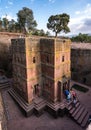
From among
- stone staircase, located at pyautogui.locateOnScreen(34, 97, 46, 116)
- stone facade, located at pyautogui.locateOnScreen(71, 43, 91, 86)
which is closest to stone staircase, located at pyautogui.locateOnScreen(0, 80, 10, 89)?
stone staircase, located at pyautogui.locateOnScreen(34, 97, 46, 116)

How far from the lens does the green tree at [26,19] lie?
99.3 ft

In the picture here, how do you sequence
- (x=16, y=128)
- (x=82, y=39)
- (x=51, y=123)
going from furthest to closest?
(x=82, y=39) → (x=51, y=123) → (x=16, y=128)

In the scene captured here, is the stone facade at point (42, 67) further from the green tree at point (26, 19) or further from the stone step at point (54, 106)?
the green tree at point (26, 19)

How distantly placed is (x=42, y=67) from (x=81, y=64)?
929 cm

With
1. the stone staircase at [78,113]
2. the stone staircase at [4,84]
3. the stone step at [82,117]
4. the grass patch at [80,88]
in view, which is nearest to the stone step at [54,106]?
the stone staircase at [78,113]

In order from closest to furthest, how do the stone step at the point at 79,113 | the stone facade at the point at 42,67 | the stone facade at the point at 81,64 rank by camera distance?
the stone step at the point at 79,113 < the stone facade at the point at 42,67 < the stone facade at the point at 81,64

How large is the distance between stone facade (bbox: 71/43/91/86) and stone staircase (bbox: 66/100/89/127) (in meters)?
7.38

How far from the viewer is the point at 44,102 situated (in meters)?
12.1

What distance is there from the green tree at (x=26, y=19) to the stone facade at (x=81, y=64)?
1822cm

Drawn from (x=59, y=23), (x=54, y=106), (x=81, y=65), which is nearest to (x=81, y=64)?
(x=81, y=65)

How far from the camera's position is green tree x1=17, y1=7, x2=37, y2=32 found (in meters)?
30.3

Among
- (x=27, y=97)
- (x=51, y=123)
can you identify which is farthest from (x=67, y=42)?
(x=51, y=123)

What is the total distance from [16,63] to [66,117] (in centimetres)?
881

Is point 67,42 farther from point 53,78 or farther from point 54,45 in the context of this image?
point 53,78
